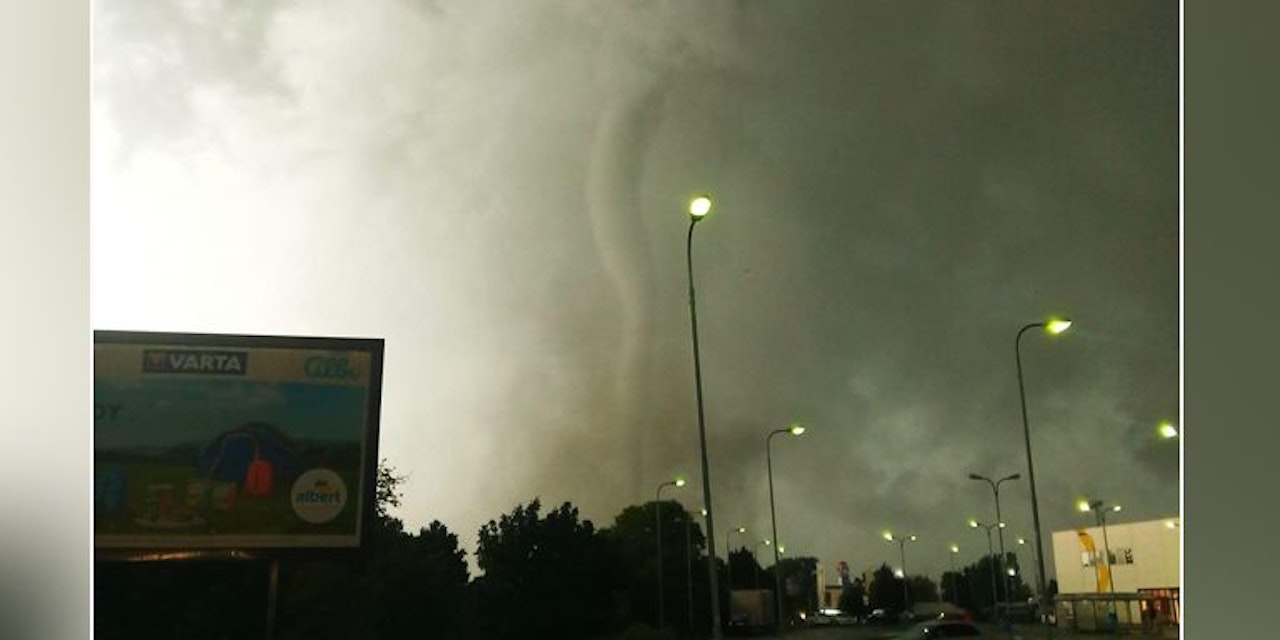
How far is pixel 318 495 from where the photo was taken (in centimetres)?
241

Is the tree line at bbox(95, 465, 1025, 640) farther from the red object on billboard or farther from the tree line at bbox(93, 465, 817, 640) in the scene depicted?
the red object on billboard

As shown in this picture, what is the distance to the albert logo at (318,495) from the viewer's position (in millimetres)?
2398

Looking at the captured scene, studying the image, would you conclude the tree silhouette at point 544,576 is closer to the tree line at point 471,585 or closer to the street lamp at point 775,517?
the tree line at point 471,585

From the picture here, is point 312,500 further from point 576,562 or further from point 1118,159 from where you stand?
point 1118,159

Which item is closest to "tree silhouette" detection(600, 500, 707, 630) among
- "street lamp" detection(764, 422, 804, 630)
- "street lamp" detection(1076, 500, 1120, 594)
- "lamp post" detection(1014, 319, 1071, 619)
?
"street lamp" detection(764, 422, 804, 630)

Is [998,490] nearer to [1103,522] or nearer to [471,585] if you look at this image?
[1103,522]

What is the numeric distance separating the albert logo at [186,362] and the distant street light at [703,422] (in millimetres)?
796

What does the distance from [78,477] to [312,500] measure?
1.30 feet

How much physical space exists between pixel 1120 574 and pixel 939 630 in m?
0.38

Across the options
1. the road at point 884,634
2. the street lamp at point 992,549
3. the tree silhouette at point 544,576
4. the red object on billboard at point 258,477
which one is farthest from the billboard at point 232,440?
the street lamp at point 992,549

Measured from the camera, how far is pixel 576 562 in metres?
2.48

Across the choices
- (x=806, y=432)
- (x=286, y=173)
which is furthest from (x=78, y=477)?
(x=806, y=432)

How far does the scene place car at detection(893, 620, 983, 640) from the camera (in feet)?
8.51

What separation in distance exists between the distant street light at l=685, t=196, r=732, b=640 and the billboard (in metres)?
0.56
